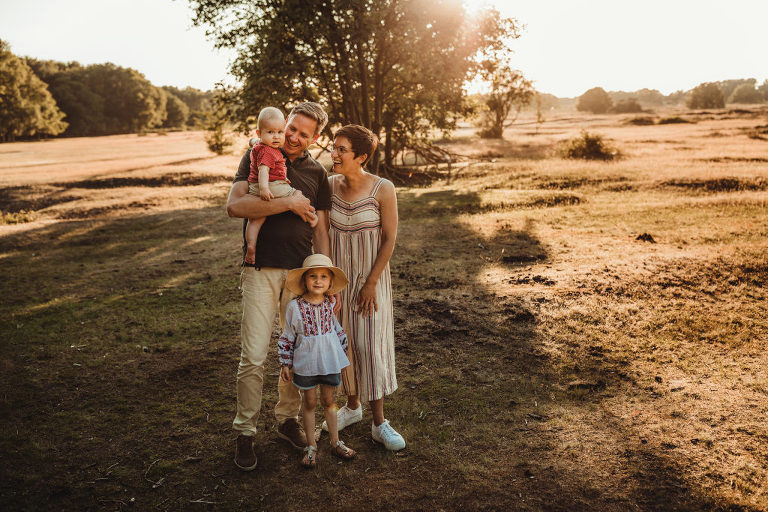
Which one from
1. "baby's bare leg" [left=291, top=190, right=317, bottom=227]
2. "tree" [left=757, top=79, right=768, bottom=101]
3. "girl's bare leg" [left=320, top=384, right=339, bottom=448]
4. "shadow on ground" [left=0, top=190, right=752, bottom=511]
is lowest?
"shadow on ground" [left=0, top=190, right=752, bottom=511]

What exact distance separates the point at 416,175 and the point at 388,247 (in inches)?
779

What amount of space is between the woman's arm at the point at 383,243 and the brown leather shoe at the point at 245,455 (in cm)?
135

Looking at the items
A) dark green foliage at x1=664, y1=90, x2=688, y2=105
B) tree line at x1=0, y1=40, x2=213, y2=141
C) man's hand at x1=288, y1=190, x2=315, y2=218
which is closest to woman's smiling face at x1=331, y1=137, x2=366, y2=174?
man's hand at x1=288, y1=190, x2=315, y2=218

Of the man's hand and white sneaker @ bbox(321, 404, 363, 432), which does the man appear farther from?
white sneaker @ bbox(321, 404, 363, 432)

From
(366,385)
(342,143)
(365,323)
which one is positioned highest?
(342,143)

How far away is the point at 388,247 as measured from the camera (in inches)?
→ 149

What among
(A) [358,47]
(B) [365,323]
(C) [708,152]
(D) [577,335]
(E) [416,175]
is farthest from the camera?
(E) [416,175]

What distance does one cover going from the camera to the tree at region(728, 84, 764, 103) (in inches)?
4279

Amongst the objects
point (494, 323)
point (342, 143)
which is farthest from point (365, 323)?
point (494, 323)

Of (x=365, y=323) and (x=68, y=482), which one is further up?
(x=365, y=323)

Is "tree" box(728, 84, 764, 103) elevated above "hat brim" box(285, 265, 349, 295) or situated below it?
above

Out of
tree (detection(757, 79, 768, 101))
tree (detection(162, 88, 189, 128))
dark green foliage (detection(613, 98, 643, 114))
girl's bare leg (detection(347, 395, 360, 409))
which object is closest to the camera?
girl's bare leg (detection(347, 395, 360, 409))

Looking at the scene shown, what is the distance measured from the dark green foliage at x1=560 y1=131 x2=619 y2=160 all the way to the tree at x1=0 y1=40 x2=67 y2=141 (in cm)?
6542

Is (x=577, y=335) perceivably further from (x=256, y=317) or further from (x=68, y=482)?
(x=68, y=482)
